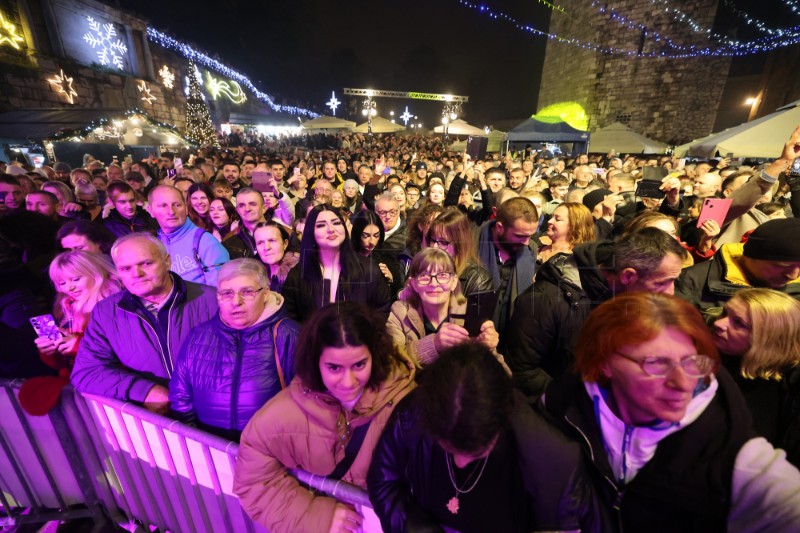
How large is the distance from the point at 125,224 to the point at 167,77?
111 ft

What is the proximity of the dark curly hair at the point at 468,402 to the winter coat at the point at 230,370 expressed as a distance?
112 cm

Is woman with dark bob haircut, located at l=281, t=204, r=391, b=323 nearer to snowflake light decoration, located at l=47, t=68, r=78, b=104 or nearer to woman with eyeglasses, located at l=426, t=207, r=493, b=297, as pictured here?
woman with eyeglasses, located at l=426, t=207, r=493, b=297

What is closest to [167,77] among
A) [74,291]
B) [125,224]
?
[125,224]

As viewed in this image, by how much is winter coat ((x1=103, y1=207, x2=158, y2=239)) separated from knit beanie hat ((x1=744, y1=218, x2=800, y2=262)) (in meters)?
6.01

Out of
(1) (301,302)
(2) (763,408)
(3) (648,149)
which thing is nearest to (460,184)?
(1) (301,302)

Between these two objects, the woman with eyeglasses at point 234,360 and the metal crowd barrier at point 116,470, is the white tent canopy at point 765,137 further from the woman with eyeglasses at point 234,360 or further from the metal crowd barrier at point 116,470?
the metal crowd barrier at point 116,470

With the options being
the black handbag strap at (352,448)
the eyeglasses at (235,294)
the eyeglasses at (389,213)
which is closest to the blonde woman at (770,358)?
the black handbag strap at (352,448)

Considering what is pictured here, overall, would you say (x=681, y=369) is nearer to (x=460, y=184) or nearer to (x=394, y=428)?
(x=394, y=428)

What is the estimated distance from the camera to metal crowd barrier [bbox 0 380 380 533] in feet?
6.17

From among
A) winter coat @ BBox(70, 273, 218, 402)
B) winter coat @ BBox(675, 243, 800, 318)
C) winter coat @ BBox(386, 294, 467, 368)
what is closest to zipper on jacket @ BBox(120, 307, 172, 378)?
winter coat @ BBox(70, 273, 218, 402)

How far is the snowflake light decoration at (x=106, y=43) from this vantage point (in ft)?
72.5

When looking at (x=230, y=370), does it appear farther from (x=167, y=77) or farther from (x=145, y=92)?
(x=167, y=77)

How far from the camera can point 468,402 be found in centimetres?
110

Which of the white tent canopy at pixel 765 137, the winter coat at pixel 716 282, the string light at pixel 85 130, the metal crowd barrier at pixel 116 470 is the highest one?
the string light at pixel 85 130
